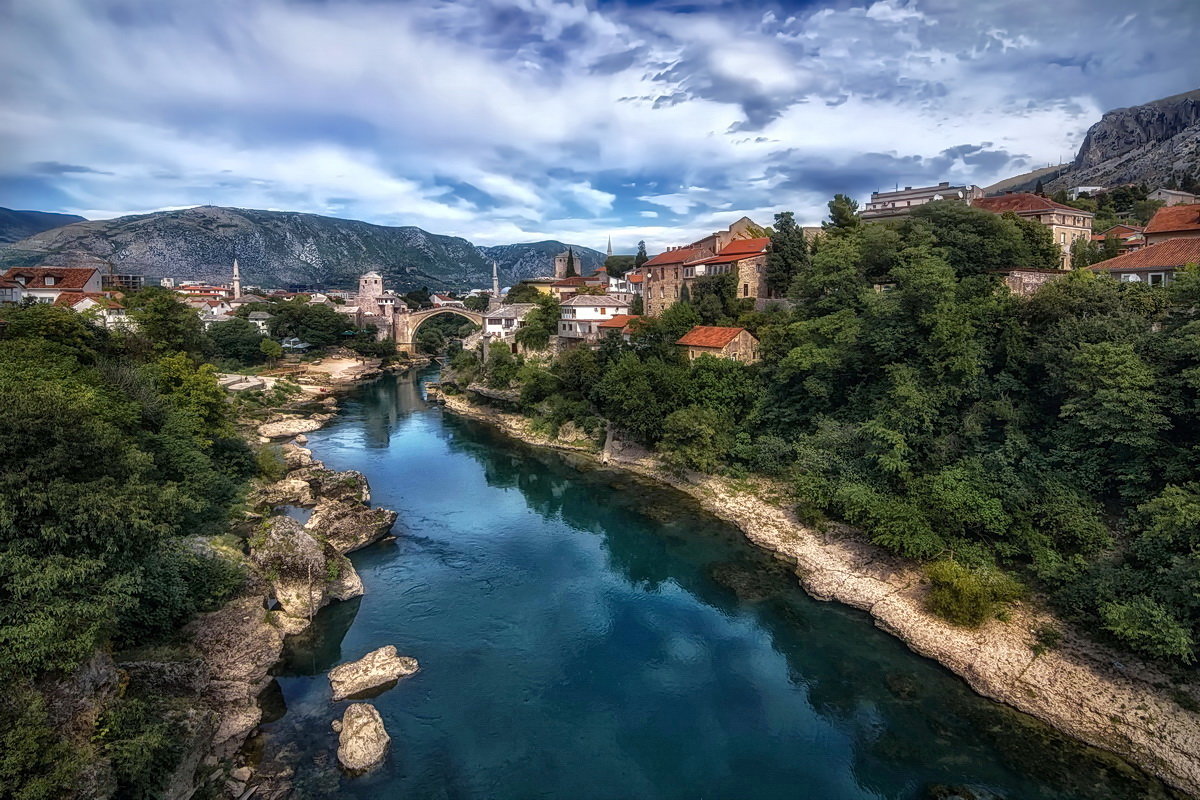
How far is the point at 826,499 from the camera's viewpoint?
66.6ft

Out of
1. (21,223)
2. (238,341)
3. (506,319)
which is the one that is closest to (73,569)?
(506,319)

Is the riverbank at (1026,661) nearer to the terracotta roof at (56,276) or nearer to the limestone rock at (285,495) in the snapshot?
the limestone rock at (285,495)

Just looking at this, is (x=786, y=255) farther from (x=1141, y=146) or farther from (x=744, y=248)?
(x=1141, y=146)

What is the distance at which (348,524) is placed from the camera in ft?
68.1

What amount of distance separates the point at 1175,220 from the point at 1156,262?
495cm

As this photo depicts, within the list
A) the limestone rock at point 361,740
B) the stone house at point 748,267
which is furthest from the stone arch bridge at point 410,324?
the limestone rock at point 361,740

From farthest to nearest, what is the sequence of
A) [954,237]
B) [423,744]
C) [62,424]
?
1. [954,237]
2. [423,744]
3. [62,424]

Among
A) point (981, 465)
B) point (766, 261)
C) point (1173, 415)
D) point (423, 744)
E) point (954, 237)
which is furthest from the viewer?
point (766, 261)

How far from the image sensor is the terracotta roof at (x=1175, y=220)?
2352cm

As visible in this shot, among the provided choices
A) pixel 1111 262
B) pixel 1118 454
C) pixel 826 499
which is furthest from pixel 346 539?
pixel 1111 262

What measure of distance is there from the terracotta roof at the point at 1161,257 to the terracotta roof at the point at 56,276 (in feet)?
210

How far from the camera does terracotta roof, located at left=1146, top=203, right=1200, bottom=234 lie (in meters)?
23.5

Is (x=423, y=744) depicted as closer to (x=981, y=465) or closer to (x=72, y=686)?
(x=72, y=686)

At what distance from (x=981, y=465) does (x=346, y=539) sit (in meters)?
20.4
